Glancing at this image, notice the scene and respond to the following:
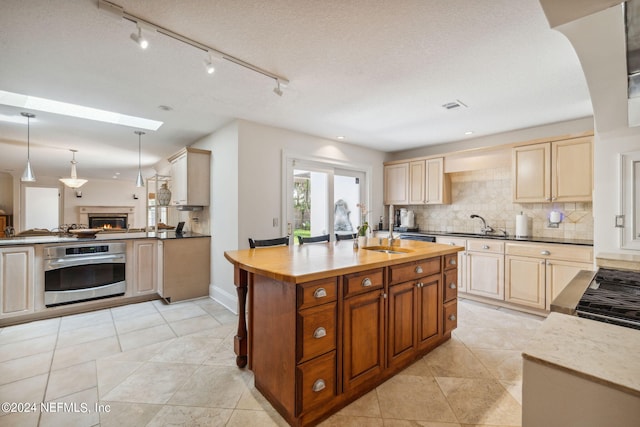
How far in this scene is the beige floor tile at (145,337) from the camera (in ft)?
8.64

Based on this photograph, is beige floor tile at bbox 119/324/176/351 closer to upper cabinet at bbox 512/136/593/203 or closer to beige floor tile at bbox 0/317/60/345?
beige floor tile at bbox 0/317/60/345

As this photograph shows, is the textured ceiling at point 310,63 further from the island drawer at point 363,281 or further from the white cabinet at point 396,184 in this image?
the island drawer at point 363,281

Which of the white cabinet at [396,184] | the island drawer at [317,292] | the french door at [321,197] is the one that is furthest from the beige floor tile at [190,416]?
the white cabinet at [396,184]

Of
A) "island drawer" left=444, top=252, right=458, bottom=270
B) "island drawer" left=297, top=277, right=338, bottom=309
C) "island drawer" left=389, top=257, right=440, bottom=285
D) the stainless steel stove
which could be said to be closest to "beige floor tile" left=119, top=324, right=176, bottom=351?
"island drawer" left=297, top=277, right=338, bottom=309

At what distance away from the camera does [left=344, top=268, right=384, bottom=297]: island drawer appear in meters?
1.74

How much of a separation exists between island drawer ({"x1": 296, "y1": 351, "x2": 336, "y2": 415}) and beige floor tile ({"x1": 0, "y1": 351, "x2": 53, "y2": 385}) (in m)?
2.17

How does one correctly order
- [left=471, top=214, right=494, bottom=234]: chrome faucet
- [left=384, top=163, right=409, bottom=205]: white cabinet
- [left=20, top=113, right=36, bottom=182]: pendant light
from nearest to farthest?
[left=20, top=113, right=36, bottom=182]: pendant light, [left=471, top=214, right=494, bottom=234]: chrome faucet, [left=384, top=163, right=409, bottom=205]: white cabinet

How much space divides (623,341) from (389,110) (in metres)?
2.90

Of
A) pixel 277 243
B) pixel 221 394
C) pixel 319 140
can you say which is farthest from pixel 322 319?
pixel 319 140

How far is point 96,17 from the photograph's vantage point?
1.68 metres

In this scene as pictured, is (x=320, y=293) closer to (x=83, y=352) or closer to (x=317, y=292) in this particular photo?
(x=317, y=292)

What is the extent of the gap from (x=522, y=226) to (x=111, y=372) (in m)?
4.92

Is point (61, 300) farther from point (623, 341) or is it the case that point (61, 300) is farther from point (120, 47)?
point (623, 341)

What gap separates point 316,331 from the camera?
159cm
